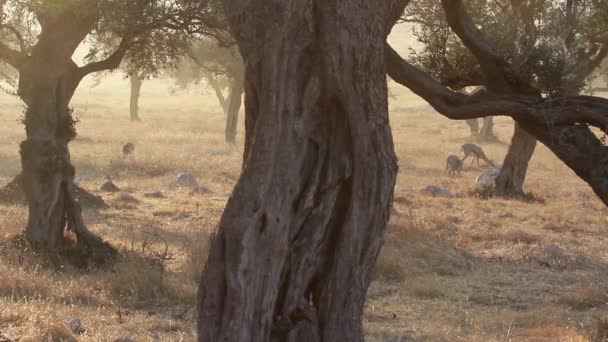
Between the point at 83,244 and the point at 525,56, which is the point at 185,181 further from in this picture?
the point at 525,56

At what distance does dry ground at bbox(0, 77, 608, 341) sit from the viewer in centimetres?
921

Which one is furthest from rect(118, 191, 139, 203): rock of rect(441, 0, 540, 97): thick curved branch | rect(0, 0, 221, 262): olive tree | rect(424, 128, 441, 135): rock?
rect(424, 128, 441, 135): rock

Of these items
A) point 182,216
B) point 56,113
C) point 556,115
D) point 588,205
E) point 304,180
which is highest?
point 556,115

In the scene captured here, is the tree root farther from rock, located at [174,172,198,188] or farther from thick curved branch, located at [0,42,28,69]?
rock, located at [174,172,198,188]

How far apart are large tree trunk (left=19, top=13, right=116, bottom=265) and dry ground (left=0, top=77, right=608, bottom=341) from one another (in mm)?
486

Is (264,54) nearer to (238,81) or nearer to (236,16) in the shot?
(236,16)

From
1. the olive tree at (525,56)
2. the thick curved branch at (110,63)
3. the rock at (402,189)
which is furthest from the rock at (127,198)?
the olive tree at (525,56)

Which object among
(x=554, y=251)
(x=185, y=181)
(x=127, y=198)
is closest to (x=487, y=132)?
(x=185, y=181)

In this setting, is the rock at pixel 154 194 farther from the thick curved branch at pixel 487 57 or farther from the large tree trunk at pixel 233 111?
the large tree trunk at pixel 233 111

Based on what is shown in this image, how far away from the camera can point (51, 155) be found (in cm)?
1241

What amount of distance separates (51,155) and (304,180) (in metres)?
7.03

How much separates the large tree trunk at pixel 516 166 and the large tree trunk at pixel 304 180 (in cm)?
1675

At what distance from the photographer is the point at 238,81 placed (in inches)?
1470

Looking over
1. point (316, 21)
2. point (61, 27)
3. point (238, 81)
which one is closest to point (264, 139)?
point (316, 21)
